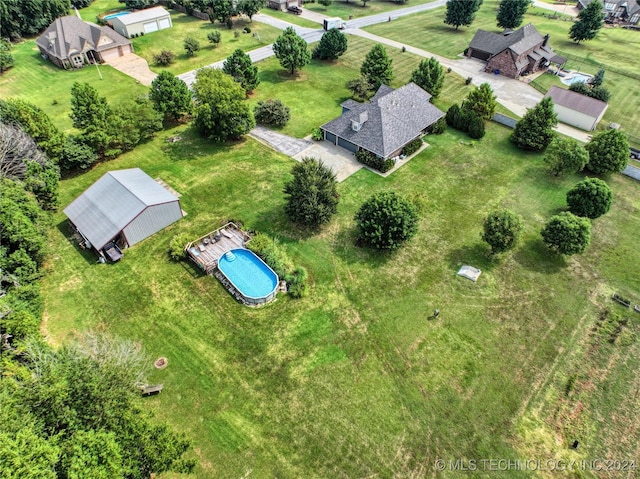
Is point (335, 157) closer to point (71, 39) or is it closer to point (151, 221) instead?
point (151, 221)

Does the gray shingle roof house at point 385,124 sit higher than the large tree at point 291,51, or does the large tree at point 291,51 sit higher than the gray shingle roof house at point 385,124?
the large tree at point 291,51

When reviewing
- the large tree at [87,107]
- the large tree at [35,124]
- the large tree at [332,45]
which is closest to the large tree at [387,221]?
the large tree at [87,107]

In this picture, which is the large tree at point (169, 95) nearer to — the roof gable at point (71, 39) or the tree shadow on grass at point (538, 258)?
the roof gable at point (71, 39)

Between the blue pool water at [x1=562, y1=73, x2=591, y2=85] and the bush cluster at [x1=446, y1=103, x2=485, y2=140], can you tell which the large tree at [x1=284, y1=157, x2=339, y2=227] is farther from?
the blue pool water at [x1=562, y1=73, x2=591, y2=85]

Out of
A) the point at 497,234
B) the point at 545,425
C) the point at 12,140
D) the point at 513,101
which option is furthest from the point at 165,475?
the point at 513,101

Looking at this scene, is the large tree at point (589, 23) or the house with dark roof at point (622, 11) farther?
the house with dark roof at point (622, 11)

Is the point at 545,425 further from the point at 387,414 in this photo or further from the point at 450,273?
the point at 450,273

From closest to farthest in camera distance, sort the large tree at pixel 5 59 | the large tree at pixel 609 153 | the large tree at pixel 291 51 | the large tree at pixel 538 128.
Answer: the large tree at pixel 609 153 → the large tree at pixel 538 128 → the large tree at pixel 291 51 → the large tree at pixel 5 59
